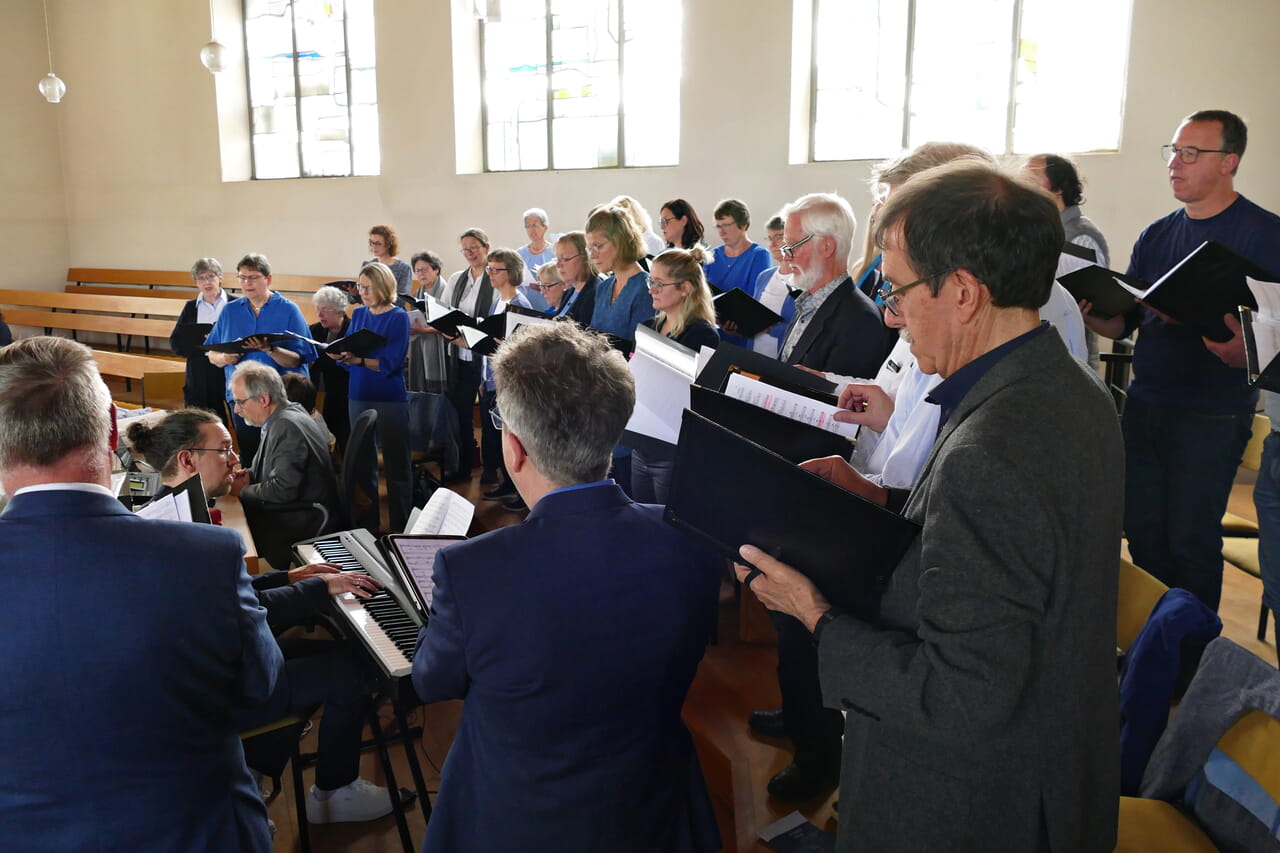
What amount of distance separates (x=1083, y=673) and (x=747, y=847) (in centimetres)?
138

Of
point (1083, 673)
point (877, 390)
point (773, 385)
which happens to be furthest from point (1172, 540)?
point (1083, 673)

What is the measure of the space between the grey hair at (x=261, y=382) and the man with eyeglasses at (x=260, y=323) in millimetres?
1552

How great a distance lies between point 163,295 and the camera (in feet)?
38.9

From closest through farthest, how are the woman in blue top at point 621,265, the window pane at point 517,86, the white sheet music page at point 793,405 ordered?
the white sheet music page at point 793,405 < the woman in blue top at point 621,265 < the window pane at point 517,86

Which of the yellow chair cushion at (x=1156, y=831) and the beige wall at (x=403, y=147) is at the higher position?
the beige wall at (x=403, y=147)

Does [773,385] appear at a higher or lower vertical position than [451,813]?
higher

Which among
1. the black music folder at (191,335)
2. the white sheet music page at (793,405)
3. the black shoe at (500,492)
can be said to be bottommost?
the black shoe at (500,492)

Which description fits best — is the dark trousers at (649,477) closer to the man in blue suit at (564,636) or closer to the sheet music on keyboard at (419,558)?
the sheet music on keyboard at (419,558)

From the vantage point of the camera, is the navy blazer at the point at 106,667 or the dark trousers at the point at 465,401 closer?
the navy blazer at the point at 106,667

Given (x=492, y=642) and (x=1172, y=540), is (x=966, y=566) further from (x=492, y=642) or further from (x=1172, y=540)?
(x=1172, y=540)

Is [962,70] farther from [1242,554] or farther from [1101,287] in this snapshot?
[1101,287]

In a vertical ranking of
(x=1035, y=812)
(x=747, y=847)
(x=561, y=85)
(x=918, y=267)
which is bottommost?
A: (x=747, y=847)

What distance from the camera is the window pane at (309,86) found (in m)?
10.4

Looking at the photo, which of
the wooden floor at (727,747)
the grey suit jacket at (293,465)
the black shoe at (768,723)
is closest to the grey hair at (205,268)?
the grey suit jacket at (293,465)
